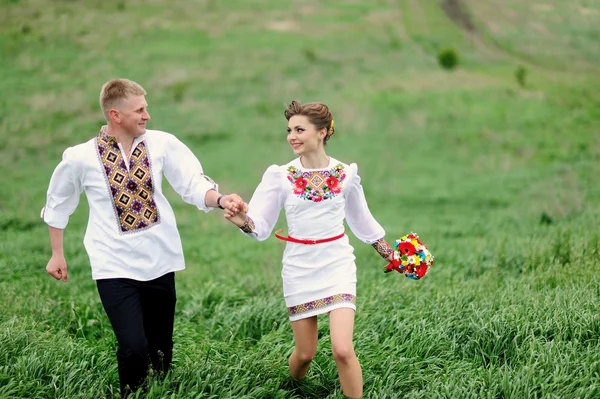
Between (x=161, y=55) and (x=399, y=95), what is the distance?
8273mm

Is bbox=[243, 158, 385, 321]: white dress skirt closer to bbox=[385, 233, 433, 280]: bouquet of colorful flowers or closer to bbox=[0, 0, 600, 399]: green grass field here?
bbox=[385, 233, 433, 280]: bouquet of colorful flowers

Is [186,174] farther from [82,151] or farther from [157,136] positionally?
[82,151]

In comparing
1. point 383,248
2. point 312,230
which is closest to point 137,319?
point 312,230

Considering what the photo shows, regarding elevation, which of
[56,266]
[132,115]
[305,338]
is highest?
[132,115]

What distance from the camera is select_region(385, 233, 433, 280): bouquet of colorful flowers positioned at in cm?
481

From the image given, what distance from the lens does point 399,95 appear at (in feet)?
75.3

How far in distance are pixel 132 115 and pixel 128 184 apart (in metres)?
0.40

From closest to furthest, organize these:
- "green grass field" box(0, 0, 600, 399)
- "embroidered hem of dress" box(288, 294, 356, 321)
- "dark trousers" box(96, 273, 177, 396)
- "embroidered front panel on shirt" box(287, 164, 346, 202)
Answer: "dark trousers" box(96, 273, 177, 396) < "embroidered hem of dress" box(288, 294, 356, 321) < "embroidered front panel on shirt" box(287, 164, 346, 202) < "green grass field" box(0, 0, 600, 399)

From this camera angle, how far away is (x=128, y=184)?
424 centimetres

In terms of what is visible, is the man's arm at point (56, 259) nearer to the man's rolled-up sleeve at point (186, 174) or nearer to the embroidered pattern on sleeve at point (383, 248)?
the man's rolled-up sleeve at point (186, 174)

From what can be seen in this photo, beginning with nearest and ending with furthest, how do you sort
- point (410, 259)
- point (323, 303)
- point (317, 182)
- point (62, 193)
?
point (62, 193)
point (323, 303)
point (317, 182)
point (410, 259)

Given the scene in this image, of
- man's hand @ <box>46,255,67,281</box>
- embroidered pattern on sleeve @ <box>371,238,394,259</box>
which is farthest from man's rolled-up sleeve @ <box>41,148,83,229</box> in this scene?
embroidered pattern on sleeve @ <box>371,238,394,259</box>

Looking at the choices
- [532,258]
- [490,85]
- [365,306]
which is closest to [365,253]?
[532,258]

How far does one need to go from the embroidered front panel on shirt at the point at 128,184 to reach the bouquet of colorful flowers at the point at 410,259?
161 cm
